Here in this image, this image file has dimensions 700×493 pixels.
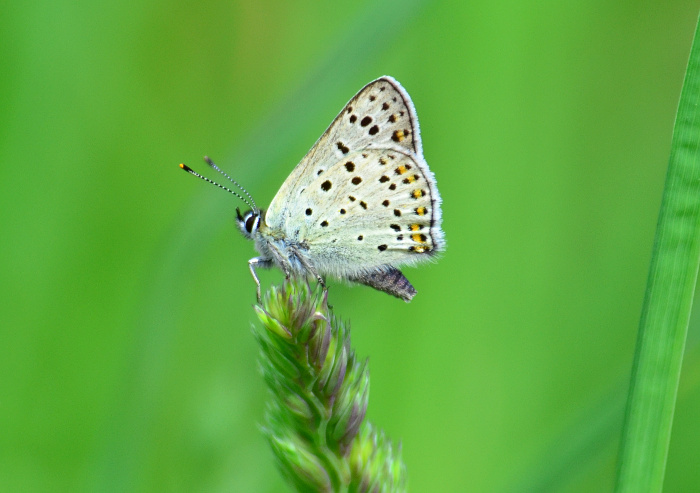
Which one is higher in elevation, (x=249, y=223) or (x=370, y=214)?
(x=370, y=214)

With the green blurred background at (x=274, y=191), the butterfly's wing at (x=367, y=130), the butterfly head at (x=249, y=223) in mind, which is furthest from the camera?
the butterfly head at (x=249, y=223)

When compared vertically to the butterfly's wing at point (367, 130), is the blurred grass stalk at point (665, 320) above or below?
below

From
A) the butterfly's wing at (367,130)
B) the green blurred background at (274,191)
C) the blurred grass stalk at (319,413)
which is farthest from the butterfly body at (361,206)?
the blurred grass stalk at (319,413)

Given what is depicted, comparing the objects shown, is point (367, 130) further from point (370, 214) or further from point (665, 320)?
point (665, 320)

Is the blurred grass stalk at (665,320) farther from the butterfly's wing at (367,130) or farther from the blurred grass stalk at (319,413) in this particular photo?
the butterfly's wing at (367,130)

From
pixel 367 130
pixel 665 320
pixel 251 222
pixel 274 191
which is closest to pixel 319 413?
pixel 665 320
